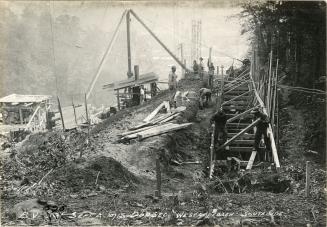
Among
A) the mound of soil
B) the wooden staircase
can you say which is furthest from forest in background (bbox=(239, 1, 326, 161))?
the mound of soil

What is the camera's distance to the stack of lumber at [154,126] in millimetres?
11555

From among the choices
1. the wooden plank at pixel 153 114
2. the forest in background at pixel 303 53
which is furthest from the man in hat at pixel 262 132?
the wooden plank at pixel 153 114

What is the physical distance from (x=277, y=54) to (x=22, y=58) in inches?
1597

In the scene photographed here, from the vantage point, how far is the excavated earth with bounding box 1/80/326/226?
6.44 m

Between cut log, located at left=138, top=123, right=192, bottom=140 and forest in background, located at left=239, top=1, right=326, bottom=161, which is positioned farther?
forest in background, located at left=239, top=1, right=326, bottom=161

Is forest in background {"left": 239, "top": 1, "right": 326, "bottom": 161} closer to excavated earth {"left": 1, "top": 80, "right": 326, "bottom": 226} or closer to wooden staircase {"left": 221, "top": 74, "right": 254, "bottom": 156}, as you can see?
excavated earth {"left": 1, "top": 80, "right": 326, "bottom": 226}

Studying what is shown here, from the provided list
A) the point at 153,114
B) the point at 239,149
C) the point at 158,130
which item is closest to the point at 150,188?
the point at 158,130

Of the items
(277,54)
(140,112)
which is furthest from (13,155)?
(277,54)

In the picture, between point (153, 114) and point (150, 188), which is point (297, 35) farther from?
point (150, 188)

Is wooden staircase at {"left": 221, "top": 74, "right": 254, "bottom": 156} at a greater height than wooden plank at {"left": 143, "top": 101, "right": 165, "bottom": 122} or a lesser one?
lesser

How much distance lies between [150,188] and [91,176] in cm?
149

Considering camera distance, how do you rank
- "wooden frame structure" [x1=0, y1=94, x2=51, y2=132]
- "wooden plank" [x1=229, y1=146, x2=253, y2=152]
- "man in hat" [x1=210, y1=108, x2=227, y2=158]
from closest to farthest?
"man in hat" [x1=210, y1=108, x2=227, y2=158] < "wooden plank" [x1=229, y1=146, x2=253, y2=152] < "wooden frame structure" [x1=0, y1=94, x2=51, y2=132]

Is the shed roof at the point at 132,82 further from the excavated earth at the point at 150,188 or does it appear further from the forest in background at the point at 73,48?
the forest in background at the point at 73,48

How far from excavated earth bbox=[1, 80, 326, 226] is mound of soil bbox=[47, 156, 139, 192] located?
0.02 meters
